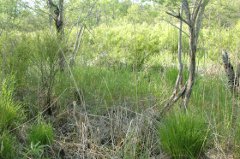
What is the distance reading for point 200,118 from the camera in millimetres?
2592

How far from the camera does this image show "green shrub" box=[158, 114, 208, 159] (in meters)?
2.51

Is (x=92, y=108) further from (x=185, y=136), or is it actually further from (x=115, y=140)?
(x=185, y=136)

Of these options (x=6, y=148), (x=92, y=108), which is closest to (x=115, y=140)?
(x=92, y=108)

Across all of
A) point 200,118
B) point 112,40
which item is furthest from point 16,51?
point 112,40

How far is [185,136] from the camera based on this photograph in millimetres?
2508

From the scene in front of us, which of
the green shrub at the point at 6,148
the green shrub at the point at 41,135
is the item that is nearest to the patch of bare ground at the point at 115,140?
the green shrub at the point at 41,135

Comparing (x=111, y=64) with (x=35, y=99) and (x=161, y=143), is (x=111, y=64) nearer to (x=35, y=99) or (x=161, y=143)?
(x=35, y=99)

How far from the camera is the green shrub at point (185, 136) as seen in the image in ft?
8.23

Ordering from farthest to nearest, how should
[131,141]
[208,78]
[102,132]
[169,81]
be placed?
[169,81] < [208,78] < [102,132] < [131,141]

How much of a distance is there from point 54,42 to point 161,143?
1.69 m

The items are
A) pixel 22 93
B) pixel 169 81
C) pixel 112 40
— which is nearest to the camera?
pixel 22 93

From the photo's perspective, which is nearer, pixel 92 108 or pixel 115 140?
pixel 115 140

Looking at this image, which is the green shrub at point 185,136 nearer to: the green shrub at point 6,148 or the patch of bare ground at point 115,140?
the patch of bare ground at point 115,140

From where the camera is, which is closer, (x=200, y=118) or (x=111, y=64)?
(x=200, y=118)
